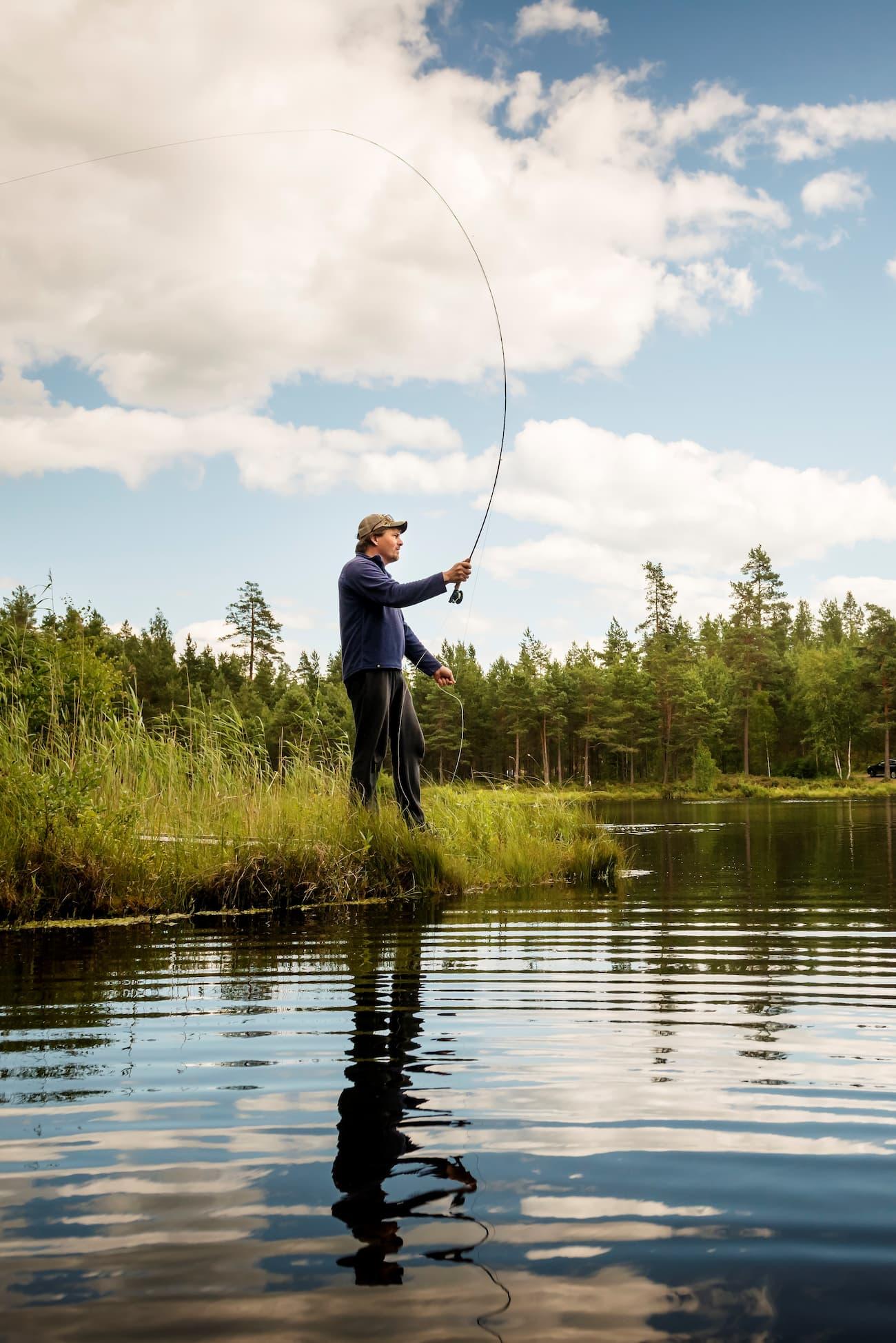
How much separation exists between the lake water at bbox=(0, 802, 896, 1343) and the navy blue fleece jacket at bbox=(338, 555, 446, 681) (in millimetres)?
3257

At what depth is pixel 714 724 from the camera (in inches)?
3113

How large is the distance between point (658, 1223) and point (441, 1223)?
0.33 m

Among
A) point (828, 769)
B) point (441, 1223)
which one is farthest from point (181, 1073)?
point (828, 769)

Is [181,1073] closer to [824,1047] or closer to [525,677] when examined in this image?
[824,1047]

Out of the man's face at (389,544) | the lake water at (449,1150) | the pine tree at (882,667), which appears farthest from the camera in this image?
the pine tree at (882,667)

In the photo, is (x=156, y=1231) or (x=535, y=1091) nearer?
(x=156, y=1231)

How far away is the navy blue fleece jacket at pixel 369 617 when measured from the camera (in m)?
7.00

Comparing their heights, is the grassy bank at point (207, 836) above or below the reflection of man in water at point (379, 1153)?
above

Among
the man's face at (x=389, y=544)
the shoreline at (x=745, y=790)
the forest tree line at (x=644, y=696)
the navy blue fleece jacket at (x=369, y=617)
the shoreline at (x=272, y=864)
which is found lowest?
the shoreline at (x=272, y=864)

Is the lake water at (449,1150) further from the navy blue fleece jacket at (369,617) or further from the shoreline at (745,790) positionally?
the shoreline at (745,790)

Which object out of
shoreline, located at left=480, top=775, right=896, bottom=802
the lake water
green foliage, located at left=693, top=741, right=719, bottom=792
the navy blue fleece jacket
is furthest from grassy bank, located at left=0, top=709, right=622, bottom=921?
green foliage, located at left=693, top=741, right=719, bottom=792

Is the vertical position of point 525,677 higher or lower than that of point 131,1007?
higher

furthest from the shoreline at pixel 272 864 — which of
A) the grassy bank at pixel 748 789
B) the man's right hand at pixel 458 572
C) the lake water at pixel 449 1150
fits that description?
the grassy bank at pixel 748 789

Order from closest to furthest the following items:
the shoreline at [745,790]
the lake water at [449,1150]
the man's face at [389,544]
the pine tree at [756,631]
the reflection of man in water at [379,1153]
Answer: the lake water at [449,1150], the reflection of man in water at [379,1153], the man's face at [389,544], the shoreline at [745,790], the pine tree at [756,631]
